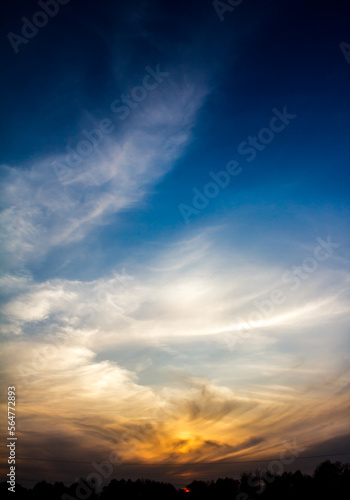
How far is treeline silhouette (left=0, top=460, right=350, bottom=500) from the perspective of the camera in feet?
232

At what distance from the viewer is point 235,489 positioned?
9975 cm

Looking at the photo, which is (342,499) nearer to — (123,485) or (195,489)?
(195,489)

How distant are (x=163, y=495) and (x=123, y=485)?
1797 centimetres

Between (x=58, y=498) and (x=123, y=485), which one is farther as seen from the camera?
(x=123, y=485)

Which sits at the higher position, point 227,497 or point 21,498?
point 21,498

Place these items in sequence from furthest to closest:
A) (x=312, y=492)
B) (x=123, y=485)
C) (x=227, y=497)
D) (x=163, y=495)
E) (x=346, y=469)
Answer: (x=123, y=485) < (x=163, y=495) < (x=227, y=497) < (x=346, y=469) < (x=312, y=492)

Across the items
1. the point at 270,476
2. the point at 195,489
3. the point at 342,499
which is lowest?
the point at 195,489

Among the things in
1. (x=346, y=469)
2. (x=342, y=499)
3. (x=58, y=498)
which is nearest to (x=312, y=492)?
(x=342, y=499)

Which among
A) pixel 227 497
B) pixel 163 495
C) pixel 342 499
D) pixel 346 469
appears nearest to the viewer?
pixel 342 499

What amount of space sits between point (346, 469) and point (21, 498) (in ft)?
304

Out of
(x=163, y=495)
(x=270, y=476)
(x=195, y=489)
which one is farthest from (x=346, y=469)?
(x=163, y=495)

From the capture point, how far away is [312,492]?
68.8m

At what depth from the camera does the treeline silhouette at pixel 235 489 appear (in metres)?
70.8

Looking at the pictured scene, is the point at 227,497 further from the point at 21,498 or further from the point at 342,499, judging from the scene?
the point at 21,498
